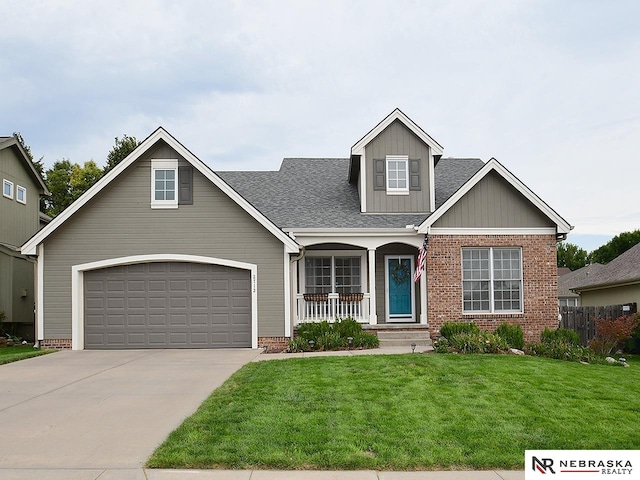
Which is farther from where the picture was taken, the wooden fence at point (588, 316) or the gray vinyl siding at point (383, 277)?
the wooden fence at point (588, 316)

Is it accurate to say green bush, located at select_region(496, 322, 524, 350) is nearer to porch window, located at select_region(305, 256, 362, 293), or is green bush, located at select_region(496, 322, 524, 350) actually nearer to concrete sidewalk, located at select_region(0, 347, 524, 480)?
concrete sidewalk, located at select_region(0, 347, 524, 480)

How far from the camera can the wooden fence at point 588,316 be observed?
66.1 ft

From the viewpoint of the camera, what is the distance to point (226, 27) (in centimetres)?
1508

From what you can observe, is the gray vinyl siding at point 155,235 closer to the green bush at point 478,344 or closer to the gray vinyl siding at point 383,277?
the gray vinyl siding at point 383,277

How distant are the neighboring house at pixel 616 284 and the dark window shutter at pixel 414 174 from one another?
875cm

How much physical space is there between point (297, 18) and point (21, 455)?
11459mm

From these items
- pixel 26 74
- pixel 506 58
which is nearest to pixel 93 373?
pixel 26 74

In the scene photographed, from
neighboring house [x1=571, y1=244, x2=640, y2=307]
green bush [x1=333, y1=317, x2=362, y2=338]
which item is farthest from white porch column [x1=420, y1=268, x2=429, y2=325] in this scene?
neighboring house [x1=571, y1=244, x2=640, y2=307]

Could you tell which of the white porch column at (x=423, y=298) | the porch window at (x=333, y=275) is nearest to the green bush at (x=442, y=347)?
the white porch column at (x=423, y=298)

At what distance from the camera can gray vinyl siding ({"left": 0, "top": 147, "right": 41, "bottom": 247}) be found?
22344 mm

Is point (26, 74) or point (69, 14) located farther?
point (26, 74)

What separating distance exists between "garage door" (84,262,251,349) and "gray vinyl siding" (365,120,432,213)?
542cm

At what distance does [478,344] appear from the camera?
1477 cm

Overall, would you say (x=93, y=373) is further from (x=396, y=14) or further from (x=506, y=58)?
(x=506, y=58)
